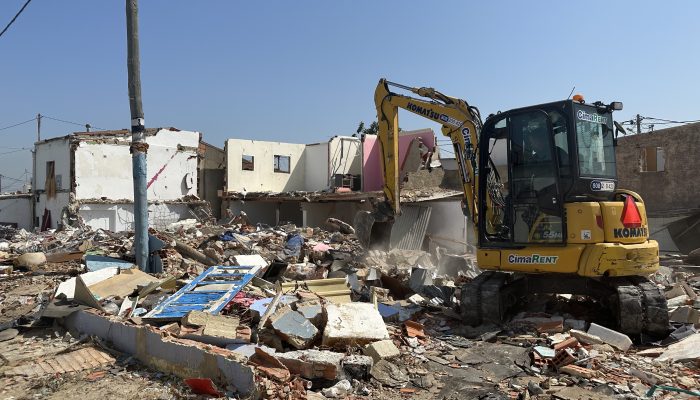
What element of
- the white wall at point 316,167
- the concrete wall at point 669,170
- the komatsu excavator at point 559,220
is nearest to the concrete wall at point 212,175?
the white wall at point 316,167

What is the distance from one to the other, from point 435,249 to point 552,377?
32.6 ft

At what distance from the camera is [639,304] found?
6539 mm

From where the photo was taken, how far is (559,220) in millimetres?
6973

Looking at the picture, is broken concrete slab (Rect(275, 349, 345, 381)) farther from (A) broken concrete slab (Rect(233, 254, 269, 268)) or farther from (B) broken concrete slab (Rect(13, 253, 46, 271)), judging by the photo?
(B) broken concrete slab (Rect(13, 253, 46, 271))

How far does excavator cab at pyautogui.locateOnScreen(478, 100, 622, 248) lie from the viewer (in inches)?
270

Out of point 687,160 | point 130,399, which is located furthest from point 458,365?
point 687,160

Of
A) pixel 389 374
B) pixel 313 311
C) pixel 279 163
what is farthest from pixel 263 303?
pixel 279 163

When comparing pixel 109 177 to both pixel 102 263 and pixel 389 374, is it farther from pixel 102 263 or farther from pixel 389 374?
pixel 389 374

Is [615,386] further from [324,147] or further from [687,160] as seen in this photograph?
[324,147]

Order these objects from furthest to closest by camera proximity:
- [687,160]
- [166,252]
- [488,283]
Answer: [687,160] < [166,252] < [488,283]

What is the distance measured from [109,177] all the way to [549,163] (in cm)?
1760

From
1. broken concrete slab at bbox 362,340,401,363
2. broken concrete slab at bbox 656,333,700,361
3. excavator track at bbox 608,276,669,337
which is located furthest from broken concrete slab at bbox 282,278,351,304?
broken concrete slab at bbox 656,333,700,361

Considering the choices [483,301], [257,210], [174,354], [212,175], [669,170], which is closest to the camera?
[174,354]

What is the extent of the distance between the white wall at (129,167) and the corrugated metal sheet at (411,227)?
35.5 feet
